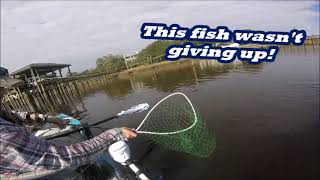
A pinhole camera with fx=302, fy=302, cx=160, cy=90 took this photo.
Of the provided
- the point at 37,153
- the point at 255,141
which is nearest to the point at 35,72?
the point at 255,141

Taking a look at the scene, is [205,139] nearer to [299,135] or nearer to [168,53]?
[299,135]

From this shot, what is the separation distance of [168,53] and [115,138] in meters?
12.0

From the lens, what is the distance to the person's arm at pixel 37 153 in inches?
106

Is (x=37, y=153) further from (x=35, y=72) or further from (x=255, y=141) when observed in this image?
(x=35, y=72)

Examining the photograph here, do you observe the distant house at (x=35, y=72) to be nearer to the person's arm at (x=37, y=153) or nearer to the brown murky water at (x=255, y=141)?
the brown murky water at (x=255, y=141)

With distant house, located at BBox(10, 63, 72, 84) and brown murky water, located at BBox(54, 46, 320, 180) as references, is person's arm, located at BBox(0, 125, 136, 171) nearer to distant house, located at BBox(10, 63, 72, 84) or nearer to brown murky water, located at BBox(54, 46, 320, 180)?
brown murky water, located at BBox(54, 46, 320, 180)

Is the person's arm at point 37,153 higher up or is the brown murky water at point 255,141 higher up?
the person's arm at point 37,153

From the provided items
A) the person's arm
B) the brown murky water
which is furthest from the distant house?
the person's arm

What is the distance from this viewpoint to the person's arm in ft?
8.81

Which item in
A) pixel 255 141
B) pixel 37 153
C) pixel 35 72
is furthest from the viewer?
pixel 35 72

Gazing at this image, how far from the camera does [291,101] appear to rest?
12.5m

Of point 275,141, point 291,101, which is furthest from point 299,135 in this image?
point 291,101

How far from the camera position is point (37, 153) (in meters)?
2.82

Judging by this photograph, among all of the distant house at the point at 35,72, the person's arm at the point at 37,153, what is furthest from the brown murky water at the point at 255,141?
the distant house at the point at 35,72
